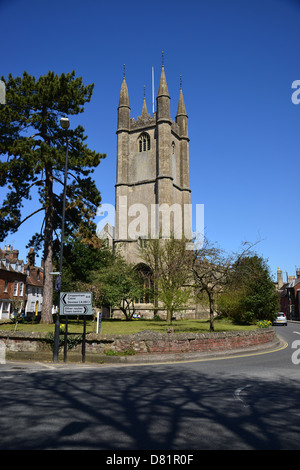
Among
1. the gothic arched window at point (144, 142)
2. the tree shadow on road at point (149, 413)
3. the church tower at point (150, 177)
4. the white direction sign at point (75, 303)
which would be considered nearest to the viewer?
the tree shadow on road at point (149, 413)

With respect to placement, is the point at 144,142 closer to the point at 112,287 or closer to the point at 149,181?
the point at 149,181

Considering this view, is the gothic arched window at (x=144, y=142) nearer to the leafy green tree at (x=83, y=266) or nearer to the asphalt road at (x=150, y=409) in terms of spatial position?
the leafy green tree at (x=83, y=266)

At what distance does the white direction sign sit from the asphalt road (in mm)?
2551

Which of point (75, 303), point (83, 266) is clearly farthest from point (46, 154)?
point (83, 266)

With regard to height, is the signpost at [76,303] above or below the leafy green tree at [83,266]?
below

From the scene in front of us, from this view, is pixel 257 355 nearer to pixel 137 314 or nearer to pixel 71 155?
pixel 71 155

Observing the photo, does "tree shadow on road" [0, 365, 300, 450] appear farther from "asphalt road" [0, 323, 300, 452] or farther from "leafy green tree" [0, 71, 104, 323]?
"leafy green tree" [0, 71, 104, 323]

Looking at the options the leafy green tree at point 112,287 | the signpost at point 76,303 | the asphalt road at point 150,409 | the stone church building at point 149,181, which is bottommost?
the asphalt road at point 150,409

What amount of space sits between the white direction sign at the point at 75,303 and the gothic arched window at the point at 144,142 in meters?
38.9

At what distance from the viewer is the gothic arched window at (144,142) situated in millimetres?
49147

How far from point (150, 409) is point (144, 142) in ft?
153

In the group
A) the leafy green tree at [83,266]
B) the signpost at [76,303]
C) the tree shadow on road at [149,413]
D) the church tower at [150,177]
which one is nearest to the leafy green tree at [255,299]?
the leafy green tree at [83,266]

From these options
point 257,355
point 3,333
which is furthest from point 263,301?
point 3,333

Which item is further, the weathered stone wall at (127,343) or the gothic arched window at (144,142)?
the gothic arched window at (144,142)
